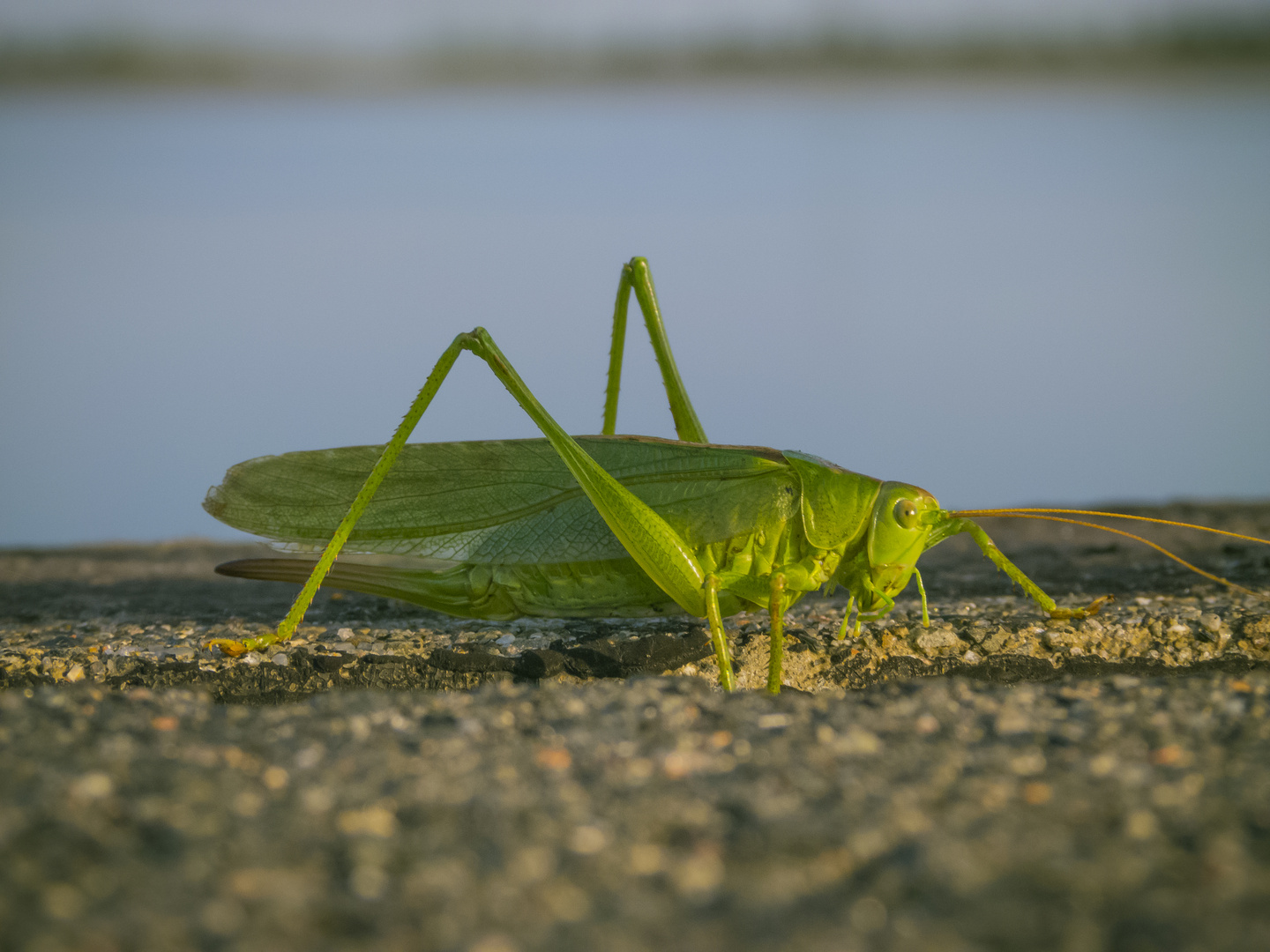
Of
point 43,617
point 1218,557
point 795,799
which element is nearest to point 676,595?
point 795,799

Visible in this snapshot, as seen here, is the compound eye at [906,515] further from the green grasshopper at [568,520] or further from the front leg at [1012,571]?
the front leg at [1012,571]

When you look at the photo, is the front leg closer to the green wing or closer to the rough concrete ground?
the rough concrete ground

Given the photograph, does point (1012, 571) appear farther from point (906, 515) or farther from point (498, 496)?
point (498, 496)

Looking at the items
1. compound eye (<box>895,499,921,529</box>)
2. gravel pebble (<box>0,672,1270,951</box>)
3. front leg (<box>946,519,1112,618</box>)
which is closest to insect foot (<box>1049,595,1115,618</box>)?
front leg (<box>946,519,1112,618</box>)

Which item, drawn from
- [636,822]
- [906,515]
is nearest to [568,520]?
[906,515]

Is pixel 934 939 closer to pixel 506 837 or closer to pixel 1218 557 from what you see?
pixel 506 837

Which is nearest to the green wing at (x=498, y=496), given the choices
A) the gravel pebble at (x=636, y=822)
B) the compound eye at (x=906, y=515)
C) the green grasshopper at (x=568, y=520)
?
the green grasshopper at (x=568, y=520)
